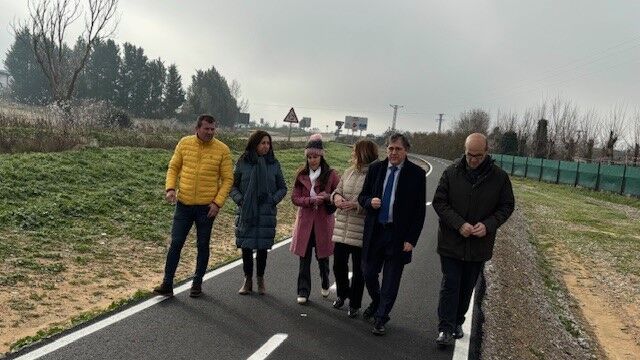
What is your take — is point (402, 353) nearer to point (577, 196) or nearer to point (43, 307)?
point (43, 307)

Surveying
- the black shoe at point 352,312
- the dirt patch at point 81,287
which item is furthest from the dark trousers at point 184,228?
the black shoe at point 352,312

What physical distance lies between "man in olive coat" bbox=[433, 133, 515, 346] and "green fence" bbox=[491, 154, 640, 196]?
27.0m

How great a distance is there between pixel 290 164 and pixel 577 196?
16.7 metres

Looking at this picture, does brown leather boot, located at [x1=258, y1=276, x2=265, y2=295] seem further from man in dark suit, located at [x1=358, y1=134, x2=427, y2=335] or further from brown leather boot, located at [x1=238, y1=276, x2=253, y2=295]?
man in dark suit, located at [x1=358, y1=134, x2=427, y2=335]

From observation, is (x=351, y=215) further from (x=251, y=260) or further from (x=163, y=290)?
(x=163, y=290)

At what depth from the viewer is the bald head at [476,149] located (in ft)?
16.5

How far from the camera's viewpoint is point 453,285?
5270 millimetres

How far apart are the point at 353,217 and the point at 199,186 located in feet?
5.91

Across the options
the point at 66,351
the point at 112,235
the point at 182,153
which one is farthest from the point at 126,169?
the point at 66,351

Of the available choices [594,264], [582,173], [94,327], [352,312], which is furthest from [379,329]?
[582,173]

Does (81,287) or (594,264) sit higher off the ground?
(81,287)

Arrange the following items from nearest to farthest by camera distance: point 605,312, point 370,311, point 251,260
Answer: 1. point 370,311
2. point 251,260
3. point 605,312

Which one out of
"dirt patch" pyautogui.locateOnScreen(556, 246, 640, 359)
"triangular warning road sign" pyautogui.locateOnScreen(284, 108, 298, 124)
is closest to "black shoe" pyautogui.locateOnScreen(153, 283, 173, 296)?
"dirt patch" pyautogui.locateOnScreen(556, 246, 640, 359)

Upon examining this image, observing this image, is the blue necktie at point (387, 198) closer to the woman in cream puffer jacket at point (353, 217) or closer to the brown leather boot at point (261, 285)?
the woman in cream puffer jacket at point (353, 217)
